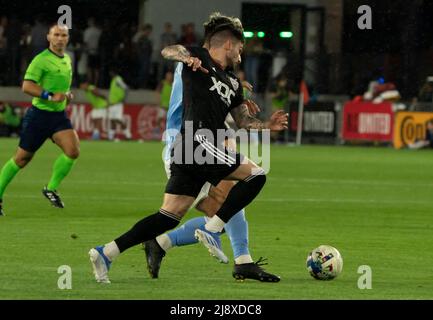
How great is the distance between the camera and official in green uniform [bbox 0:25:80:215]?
18156mm

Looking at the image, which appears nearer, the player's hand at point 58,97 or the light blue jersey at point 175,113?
the light blue jersey at point 175,113

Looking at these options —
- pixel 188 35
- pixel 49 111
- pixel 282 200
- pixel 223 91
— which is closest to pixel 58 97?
pixel 49 111

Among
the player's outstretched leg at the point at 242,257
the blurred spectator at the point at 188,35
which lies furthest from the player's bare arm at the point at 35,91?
the blurred spectator at the point at 188,35

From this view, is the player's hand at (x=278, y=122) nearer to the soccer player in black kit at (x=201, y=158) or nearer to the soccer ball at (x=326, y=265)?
the soccer player in black kit at (x=201, y=158)

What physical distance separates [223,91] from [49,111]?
7.67m

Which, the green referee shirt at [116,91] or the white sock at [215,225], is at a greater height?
the green referee shirt at [116,91]

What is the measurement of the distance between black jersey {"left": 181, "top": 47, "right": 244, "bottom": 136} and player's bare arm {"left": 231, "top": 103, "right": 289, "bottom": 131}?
0.84ft

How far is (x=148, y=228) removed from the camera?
1084 centimetres

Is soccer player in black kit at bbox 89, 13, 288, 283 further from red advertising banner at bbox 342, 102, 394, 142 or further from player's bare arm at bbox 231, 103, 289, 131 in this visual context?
red advertising banner at bbox 342, 102, 394, 142

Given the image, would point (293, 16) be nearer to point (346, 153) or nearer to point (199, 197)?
point (346, 153)

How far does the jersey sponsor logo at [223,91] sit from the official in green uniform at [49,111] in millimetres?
7234

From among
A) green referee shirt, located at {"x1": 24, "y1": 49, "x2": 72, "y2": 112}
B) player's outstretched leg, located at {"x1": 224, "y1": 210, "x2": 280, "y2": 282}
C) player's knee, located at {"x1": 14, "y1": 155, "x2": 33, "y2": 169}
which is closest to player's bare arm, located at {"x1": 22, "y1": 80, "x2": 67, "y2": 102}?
green referee shirt, located at {"x1": 24, "y1": 49, "x2": 72, "y2": 112}

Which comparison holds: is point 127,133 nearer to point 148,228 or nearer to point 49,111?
point 49,111

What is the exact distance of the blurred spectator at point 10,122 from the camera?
39094mm
